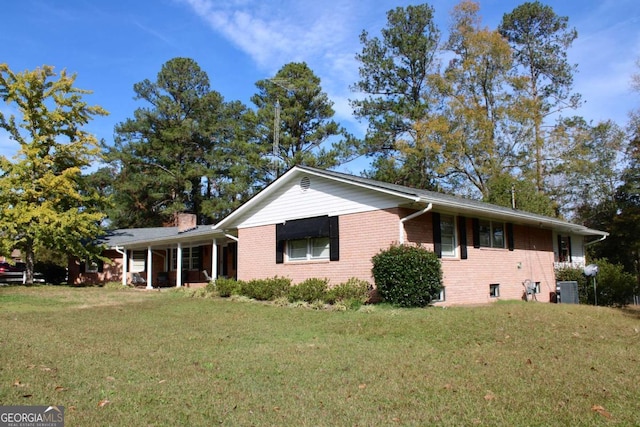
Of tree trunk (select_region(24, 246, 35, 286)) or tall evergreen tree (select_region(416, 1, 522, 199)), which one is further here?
tall evergreen tree (select_region(416, 1, 522, 199))

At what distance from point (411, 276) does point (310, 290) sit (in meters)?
3.37

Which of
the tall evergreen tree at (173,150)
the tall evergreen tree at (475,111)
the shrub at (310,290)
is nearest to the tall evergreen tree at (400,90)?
the tall evergreen tree at (475,111)

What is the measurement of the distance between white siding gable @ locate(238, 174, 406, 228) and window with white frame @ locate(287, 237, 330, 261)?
85 centimetres

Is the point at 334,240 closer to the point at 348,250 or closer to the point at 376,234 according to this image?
the point at 348,250

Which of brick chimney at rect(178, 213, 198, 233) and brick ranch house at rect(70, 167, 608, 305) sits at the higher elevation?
brick chimney at rect(178, 213, 198, 233)

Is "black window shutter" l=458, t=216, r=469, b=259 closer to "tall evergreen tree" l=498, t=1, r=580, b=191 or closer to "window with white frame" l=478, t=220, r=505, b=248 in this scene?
"window with white frame" l=478, t=220, r=505, b=248

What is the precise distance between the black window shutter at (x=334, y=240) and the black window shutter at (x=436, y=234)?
2.87 metres

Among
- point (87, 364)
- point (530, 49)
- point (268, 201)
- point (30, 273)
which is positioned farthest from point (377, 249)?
point (530, 49)

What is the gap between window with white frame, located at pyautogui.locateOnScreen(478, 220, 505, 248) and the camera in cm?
1614

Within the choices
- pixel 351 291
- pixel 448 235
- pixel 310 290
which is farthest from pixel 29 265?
pixel 448 235

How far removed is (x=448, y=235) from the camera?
14789 mm

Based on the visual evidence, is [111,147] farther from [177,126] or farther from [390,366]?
[390,366]

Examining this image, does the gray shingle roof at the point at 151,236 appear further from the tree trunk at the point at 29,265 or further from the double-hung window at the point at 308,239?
the double-hung window at the point at 308,239

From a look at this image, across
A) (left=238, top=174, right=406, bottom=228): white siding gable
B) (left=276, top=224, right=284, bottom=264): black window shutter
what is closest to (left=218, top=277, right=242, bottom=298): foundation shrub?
(left=276, top=224, right=284, bottom=264): black window shutter
